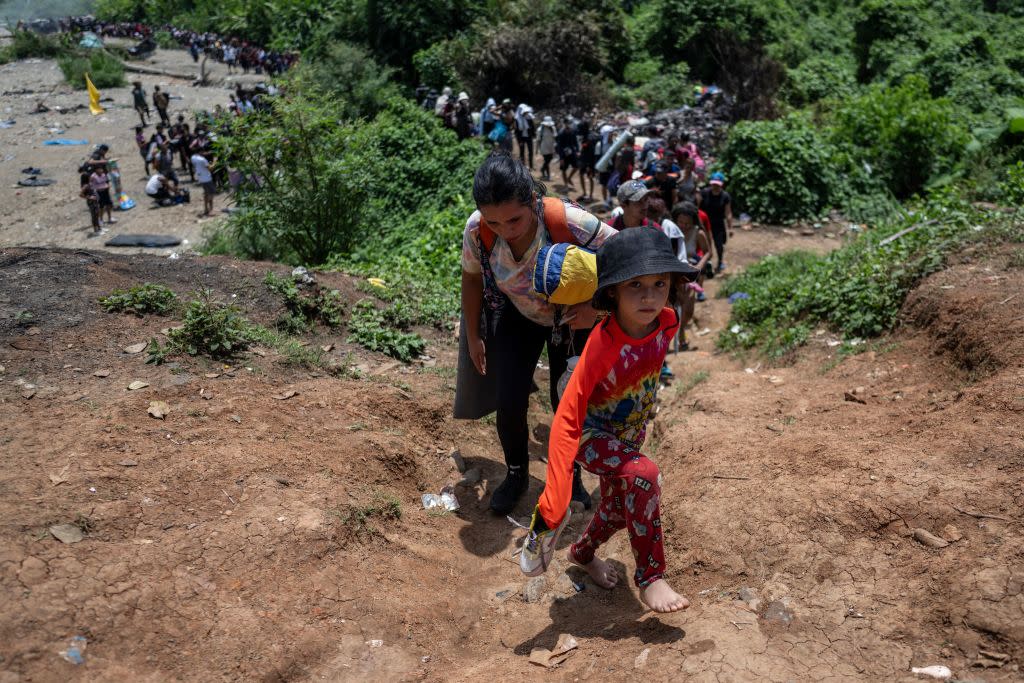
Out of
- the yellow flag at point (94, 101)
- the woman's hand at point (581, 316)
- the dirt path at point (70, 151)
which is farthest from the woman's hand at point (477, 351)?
the yellow flag at point (94, 101)

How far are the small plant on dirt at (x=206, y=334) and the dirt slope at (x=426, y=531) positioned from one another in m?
0.13

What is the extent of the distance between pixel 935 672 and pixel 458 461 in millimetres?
2568

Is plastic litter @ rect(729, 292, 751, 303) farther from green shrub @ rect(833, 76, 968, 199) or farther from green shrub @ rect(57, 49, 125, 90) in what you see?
green shrub @ rect(57, 49, 125, 90)

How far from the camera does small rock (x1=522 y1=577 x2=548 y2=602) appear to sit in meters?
3.31

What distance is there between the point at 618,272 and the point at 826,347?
391 cm

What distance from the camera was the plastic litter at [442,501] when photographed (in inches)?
155

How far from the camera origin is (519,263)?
333 centimetres

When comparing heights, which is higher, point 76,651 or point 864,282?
point 864,282

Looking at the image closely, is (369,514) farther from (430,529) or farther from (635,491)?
(635,491)

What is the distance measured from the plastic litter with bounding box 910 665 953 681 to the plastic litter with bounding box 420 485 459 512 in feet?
7.26

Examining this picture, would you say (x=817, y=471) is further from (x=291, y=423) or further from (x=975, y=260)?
(x=975, y=260)

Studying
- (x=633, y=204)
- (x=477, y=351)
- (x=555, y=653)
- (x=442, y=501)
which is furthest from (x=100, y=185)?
(x=555, y=653)

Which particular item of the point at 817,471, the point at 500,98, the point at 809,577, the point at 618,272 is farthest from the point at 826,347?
the point at 500,98

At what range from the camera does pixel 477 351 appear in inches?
148
